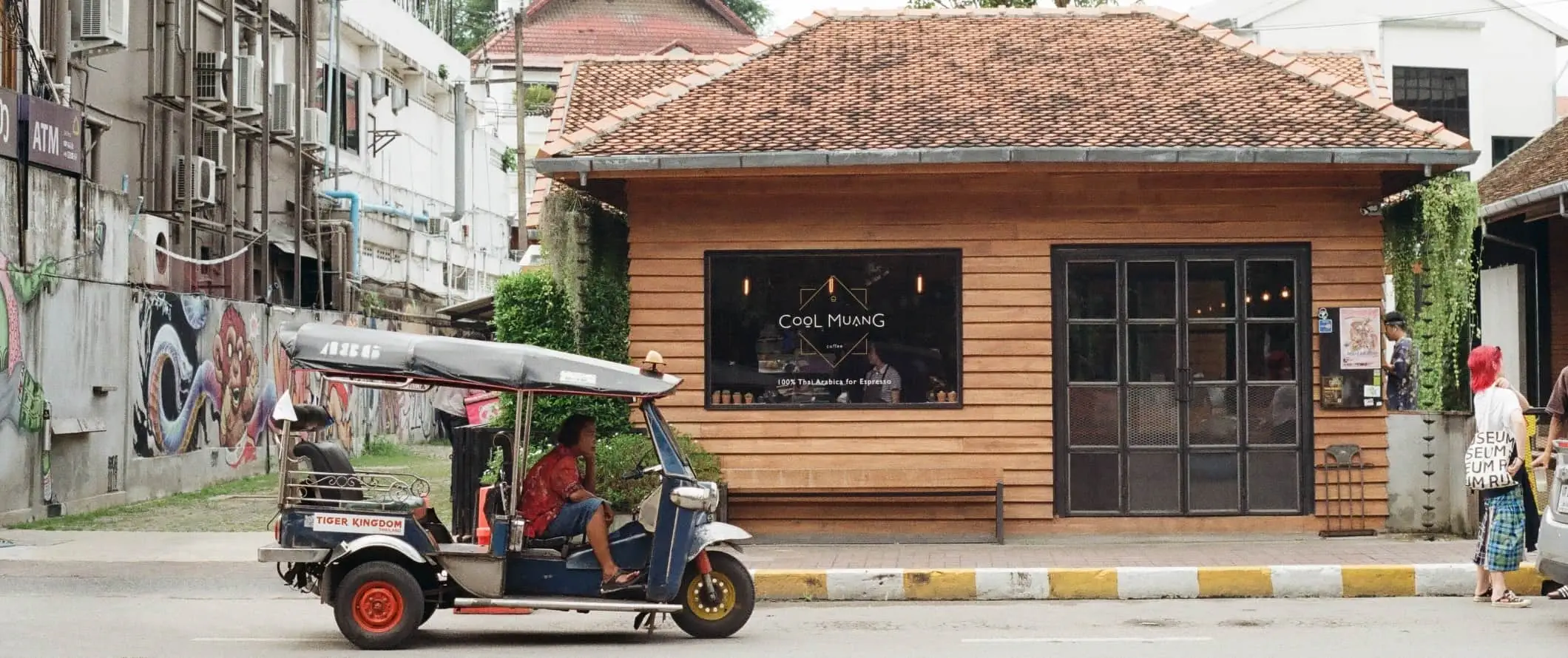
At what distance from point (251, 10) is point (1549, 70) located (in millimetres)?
25872

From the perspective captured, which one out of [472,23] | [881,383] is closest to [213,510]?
[881,383]

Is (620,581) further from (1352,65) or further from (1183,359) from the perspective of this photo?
(1352,65)

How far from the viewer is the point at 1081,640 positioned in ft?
32.9

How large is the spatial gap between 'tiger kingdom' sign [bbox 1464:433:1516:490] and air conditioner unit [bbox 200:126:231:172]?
19554 millimetres

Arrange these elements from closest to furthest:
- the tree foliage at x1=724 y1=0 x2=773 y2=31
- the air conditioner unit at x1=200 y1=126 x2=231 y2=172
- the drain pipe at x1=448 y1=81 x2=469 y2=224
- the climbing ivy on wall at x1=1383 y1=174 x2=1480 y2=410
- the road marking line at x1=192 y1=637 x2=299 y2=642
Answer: the road marking line at x1=192 y1=637 x2=299 y2=642 → the climbing ivy on wall at x1=1383 y1=174 x2=1480 y2=410 → the air conditioner unit at x1=200 y1=126 x2=231 y2=172 → the drain pipe at x1=448 y1=81 x2=469 y2=224 → the tree foliage at x1=724 y1=0 x2=773 y2=31

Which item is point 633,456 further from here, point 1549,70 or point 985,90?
point 1549,70

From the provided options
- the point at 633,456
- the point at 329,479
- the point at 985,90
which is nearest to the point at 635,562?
the point at 329,479

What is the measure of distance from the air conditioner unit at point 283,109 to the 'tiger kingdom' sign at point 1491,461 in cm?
2072

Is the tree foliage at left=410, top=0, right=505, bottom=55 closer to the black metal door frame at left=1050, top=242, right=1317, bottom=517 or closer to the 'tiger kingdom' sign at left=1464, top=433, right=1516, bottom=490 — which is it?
the black metal door frame at left=1050, top=242, right=1317, bottom=517

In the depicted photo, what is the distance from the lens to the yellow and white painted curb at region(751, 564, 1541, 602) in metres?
12.2

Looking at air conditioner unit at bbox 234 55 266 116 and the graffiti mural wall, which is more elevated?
air conditioner unit at bbox 234 55 266 116

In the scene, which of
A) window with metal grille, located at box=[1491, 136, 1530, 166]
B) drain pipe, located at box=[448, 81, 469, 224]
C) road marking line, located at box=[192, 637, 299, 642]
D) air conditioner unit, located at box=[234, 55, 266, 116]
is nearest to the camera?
road marking line, located at box=[192, 637, 299, 642]

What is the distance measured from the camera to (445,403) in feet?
76.6

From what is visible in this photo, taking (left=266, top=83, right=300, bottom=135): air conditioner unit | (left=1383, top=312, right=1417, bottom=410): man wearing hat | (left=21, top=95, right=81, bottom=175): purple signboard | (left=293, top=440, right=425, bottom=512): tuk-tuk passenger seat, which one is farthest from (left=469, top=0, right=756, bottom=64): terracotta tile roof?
(left=293, top=440, right=425, bottom=512): tuk-tuk passenger seat
